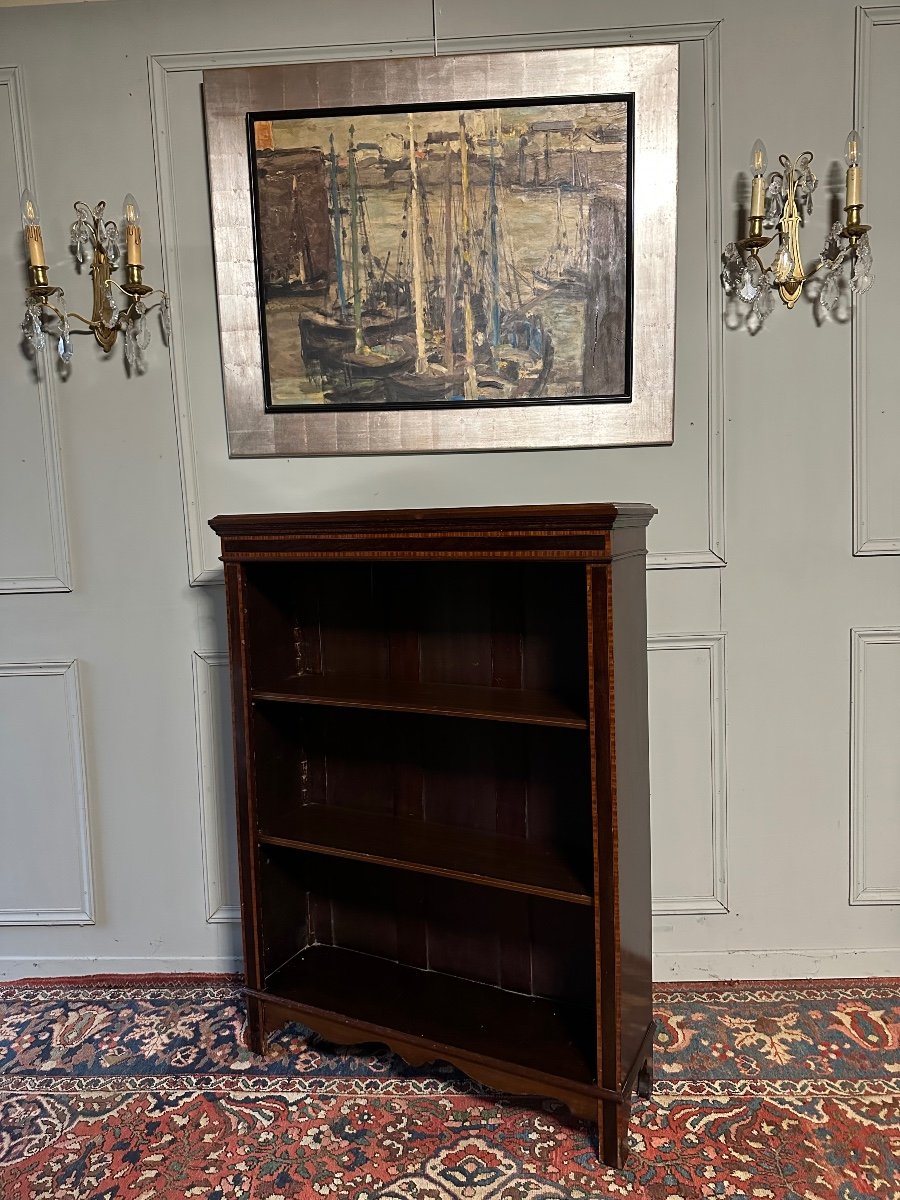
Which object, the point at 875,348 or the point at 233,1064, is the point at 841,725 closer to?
the point at 875,348

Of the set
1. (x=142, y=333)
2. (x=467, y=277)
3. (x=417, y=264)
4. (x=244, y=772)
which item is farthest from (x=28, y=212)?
(x=244, y=772)

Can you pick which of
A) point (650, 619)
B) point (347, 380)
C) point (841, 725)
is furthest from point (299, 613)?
point (841, 725)

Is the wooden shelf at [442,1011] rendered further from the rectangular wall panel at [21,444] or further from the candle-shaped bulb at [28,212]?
the candle-shaped bulb at [28,212]

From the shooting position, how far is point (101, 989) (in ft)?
7.87

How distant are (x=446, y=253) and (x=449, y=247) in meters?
0.02

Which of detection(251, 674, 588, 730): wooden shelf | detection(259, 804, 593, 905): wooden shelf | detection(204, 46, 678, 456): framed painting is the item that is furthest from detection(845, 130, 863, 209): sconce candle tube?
detection(259, 804, 593, 905): wooden shelf

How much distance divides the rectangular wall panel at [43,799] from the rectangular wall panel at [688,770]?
1675mm

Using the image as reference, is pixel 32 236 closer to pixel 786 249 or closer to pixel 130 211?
pixel 130 211

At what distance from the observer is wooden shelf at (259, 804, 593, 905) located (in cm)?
175

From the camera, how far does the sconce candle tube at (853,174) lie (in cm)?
197

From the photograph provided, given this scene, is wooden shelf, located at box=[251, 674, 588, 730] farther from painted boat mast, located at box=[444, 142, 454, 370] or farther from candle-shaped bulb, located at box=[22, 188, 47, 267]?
candle-shaped bulb, located at box=[22, 188, 47, 267]

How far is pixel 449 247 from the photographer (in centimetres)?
215

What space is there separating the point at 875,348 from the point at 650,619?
2.97 ft

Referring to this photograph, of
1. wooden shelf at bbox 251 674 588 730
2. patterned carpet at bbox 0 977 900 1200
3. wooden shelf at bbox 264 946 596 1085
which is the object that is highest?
wooden shelf at bbox 251 674 588 730
